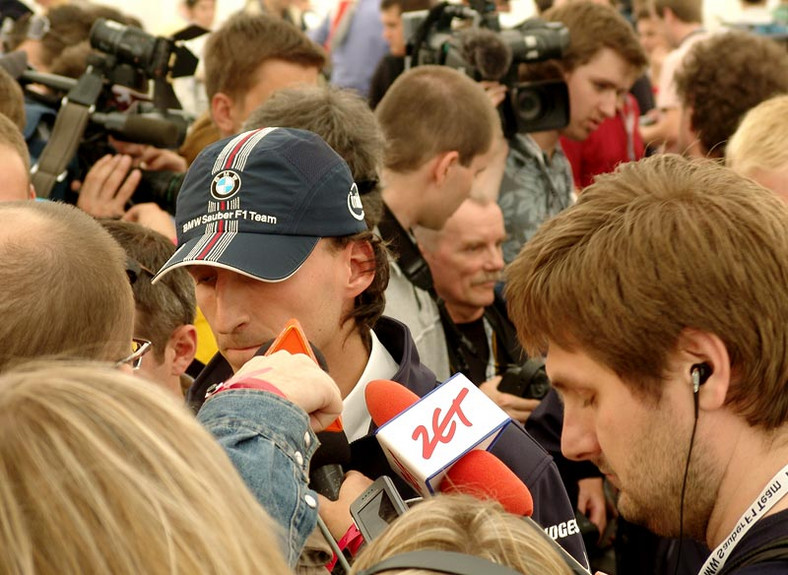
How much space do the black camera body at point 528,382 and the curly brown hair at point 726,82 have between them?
5.49 feet

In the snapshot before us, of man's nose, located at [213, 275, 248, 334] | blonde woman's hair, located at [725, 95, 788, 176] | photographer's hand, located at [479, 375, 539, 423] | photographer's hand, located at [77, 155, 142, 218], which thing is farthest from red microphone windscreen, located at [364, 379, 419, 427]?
photographer's hand, located at [77, 155, 142, 218]

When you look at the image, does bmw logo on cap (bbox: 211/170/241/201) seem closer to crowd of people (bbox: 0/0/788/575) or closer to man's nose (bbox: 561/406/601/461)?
crowd of people (bbox: 0/0/788/575)

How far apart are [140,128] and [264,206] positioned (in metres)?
1.74

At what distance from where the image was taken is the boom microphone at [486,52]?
4512 mm

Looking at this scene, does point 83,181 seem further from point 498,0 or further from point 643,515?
point 498,0

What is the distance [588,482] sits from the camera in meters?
3.43

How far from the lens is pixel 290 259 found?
2.04 metres

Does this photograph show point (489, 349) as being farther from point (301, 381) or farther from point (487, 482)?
point (301, 381)

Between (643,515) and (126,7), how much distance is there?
1234cm

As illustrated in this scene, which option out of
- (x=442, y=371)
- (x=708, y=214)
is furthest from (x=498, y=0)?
(x=708, y=214)

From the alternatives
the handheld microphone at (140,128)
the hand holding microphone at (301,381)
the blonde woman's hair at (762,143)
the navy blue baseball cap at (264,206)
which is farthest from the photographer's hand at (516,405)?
the hand holding microphone at (301,381)

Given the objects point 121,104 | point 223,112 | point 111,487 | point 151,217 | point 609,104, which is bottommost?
point 609,104

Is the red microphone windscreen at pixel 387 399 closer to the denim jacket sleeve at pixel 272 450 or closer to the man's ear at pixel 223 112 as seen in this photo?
the denim jacket sleeve at pixel 272 450

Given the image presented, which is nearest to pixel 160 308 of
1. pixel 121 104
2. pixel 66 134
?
pixel 66 134
